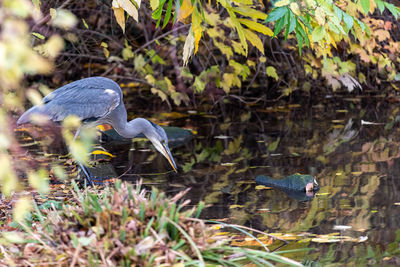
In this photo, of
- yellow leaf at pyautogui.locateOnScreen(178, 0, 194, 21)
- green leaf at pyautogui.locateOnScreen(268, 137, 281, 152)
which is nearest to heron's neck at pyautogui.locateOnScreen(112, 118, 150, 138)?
green leaf at pyautogui.locateOnScreen(268, 137, 281, 152)

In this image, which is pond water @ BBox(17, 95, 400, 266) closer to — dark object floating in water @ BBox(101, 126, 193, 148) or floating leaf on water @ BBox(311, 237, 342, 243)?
floating leaf on water @ BBox(311, 237, 342, 243)

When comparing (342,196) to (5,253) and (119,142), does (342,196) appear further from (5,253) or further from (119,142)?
(119,142)

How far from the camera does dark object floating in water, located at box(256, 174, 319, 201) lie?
5650mm

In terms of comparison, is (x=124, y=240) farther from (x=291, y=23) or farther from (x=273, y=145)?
(x=273, y=145)

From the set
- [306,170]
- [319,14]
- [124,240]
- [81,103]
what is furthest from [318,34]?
[81,103]

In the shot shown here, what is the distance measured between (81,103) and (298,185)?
8.11 ft

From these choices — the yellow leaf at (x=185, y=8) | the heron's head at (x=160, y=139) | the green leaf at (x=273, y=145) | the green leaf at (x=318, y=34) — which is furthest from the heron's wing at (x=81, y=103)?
the green leaf at (x=318, y=34)

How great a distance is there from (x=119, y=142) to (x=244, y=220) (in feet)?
12.5

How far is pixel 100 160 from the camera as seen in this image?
7.34 meters

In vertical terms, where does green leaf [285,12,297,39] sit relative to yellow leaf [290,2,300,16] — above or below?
below

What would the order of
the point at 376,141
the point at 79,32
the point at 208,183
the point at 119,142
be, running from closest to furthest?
1. the point at 208,183
2. the point at 376,141
3. the point at 119,142
4. the point at 79,32

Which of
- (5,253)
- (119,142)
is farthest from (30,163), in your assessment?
(5,253)

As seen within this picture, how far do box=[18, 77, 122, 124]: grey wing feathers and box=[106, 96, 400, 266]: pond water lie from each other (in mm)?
702

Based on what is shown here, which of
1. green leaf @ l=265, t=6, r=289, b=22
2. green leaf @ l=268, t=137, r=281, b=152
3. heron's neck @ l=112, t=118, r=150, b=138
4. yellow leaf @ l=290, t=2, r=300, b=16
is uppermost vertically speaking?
yellow leaf @ l=290, t=2, r=300, b=16
